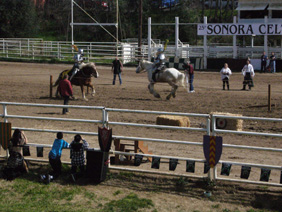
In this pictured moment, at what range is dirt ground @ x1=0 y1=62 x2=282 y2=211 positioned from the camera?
8750mm

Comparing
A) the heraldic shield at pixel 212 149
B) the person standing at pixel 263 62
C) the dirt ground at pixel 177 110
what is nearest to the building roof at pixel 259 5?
the person standing at pixel 263 62

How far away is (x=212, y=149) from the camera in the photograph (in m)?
9.03

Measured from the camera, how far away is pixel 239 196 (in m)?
8.73

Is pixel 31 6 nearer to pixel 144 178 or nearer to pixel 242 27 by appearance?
pixel 242 27

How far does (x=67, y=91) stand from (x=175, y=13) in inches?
1404

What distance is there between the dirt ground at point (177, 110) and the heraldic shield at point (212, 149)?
50 cm

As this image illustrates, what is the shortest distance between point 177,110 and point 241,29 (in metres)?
16.8

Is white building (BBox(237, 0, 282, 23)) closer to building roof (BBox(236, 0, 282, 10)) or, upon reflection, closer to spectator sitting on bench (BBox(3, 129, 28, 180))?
building roof (BBox(236, 0, 282, 10))

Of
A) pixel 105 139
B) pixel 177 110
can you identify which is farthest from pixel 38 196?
pixel 177 110

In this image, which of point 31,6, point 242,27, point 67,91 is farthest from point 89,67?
point 31,6

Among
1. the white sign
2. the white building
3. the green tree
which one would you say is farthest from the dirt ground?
the green tree

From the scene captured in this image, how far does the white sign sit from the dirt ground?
3.41 metres

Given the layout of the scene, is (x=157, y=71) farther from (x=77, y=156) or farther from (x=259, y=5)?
(x=259, y=5)

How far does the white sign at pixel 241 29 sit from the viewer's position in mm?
32250
